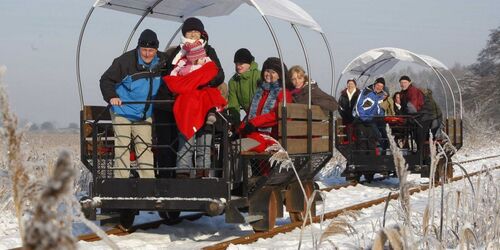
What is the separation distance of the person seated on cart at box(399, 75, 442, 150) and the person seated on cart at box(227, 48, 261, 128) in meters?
6.47

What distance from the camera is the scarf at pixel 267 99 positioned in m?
7.94

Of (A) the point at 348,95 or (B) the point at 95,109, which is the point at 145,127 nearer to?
(B) the point at 95,109

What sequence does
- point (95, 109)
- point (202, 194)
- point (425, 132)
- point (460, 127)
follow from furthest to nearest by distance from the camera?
point (460, 127) → point (425, 132) → point (95, 109) → point (202, 194)

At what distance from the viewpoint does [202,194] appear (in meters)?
6.87

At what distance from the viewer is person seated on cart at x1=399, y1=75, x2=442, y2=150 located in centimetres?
1436

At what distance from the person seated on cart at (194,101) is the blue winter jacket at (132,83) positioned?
0.28m

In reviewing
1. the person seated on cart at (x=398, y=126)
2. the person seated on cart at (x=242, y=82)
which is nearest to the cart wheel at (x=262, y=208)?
the person seated on cart at (x=242, y=82)

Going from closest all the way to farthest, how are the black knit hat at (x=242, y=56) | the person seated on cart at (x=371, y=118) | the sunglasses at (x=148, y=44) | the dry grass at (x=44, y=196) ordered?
the dry grass at (x=44, y=196) < the sunglasses at (x=148, y=44) < the black knit hat at (x=242, y=56) < the person seated on cart at (x=371, y=118)

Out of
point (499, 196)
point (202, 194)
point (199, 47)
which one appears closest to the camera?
point (499, 196)

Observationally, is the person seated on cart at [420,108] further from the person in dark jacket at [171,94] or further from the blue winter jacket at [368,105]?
the person in dark jacket at [171,94]

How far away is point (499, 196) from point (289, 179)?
3.48 metres

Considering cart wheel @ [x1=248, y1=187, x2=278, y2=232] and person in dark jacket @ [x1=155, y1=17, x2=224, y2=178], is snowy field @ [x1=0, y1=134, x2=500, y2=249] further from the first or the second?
person in dark jacket @ [x1=155, y1=17, x2=224, y2=178]

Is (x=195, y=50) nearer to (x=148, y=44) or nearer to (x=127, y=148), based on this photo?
(x=148, y=44)

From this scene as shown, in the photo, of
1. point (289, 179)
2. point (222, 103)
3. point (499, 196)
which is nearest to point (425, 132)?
point (289, 179)
